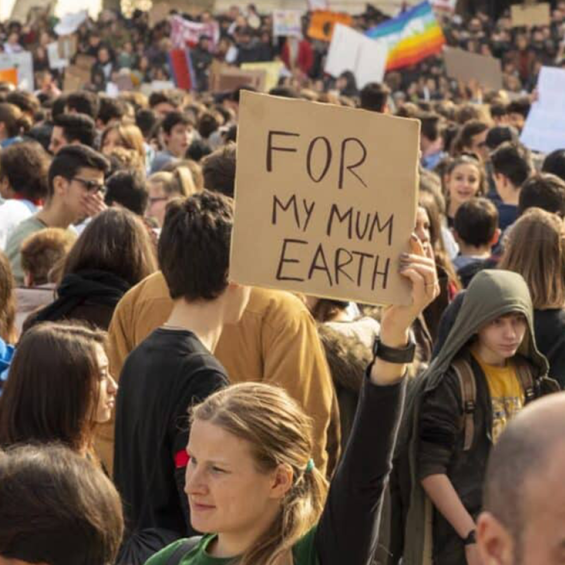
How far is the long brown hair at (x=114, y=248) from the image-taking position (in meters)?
5.56

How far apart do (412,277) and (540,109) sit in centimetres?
856

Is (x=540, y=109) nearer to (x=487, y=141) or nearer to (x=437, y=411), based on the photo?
(x=487, y=141)

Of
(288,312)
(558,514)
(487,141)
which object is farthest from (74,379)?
(487,141)

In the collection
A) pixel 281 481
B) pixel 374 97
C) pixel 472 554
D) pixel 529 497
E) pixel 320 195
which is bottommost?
pixel 472 554

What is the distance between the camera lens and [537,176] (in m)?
7.47

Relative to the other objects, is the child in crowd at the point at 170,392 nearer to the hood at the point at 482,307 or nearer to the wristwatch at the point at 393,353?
the wristwatch at the point at 393,353

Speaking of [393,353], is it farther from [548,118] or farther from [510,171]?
[548,118]

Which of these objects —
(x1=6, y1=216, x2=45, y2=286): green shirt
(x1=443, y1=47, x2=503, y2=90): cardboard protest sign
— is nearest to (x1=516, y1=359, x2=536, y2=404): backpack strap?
(x1=6, y1=216, x2=45, y2=286): green shirt

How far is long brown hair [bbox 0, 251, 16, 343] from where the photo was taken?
5543mm

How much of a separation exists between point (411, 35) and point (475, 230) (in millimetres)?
12271

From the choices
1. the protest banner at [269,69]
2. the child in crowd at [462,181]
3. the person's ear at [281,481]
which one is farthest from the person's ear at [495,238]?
the protest banner at [269,69]

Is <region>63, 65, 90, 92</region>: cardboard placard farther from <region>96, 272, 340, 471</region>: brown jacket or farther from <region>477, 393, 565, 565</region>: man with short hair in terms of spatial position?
<region>477, 393, 565, 565</region>: man with short hair

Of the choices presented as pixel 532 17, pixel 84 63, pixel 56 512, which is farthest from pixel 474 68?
pixel 56 512

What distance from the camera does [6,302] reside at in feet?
18.3
